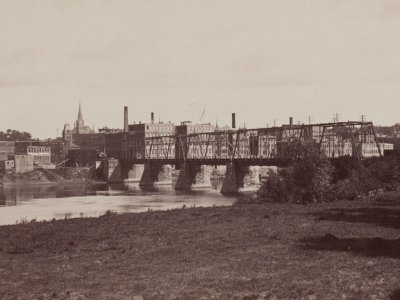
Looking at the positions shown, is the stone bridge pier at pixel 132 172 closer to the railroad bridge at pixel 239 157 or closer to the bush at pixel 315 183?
the railroad bridge at pixel 239 157

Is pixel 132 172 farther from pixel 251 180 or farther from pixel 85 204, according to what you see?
pixel 85 204

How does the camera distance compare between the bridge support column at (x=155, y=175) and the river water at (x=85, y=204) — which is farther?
the bridge support column at (x=155, y=175)

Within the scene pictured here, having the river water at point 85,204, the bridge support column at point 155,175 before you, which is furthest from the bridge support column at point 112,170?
the river water at point 85,204

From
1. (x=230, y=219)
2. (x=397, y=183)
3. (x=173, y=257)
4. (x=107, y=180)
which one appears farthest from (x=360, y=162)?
(x=107, y=180)

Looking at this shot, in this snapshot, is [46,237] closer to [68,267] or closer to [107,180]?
[68,267]

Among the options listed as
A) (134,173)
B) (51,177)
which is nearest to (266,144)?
(134,173)

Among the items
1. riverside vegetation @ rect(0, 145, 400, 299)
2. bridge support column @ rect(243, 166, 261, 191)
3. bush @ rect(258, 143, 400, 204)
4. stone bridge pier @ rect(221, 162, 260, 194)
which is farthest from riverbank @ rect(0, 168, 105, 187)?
riverside vegetation @ rect(0, 145, 400, 299)
